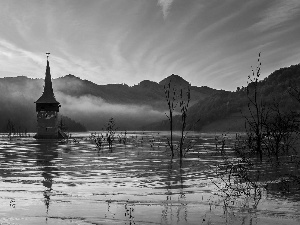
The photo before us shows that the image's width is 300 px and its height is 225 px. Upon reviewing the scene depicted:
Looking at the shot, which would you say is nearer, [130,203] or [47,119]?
[130,203]

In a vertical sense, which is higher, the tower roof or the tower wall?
the tower roof

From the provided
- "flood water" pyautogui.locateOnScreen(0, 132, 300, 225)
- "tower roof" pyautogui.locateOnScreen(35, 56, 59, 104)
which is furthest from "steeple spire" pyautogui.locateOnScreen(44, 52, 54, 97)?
"flood water" pyautogui.locateOnScreen(0, 132, 300, 225)

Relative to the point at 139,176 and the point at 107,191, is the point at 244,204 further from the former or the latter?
the point at 139,176

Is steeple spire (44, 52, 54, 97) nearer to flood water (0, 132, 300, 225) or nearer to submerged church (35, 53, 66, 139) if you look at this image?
submerged church (35, 53, 66, 139)

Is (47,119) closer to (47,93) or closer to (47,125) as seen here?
(47,125)

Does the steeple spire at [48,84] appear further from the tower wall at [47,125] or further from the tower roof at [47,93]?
the tower wall at [47,125]

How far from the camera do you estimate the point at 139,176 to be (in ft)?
70.1

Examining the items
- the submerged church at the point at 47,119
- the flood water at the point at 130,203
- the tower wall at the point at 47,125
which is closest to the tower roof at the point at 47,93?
the submerged church at the point at 47,119

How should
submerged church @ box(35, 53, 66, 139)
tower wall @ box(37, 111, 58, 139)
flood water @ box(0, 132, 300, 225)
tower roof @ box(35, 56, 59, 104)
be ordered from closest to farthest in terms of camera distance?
flood water @ box(0, 132, 300, 225) < tower wall @ box(37, 111, 58, 139) < submerged church @ box(35, 53, 66, 139) < tower roof @ box(35, 56, 59, 104)

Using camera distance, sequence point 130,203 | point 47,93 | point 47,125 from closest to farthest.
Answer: point 130,203
point 47,125
point 47,93

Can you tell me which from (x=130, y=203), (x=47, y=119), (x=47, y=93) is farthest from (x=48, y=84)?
(x=130, y=203)


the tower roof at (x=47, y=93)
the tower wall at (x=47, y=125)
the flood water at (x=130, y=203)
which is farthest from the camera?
the tower roof at (x=47, y=93)

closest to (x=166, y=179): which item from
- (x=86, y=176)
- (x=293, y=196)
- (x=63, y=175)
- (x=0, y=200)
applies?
(x=86, y=176)

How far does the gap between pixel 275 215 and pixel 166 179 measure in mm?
9103
